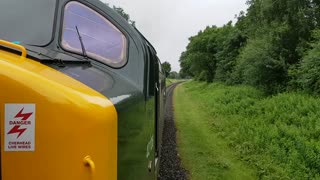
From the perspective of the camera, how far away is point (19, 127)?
1890 millimetres

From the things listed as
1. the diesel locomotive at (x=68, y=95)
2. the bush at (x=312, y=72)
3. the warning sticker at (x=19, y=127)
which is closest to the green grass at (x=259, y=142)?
the bush at (x=312, y=72)

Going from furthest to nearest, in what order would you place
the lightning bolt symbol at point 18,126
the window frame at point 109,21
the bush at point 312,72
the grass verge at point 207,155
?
the bush at point 312,72
the grass verge at point 207,155
the window frame at point 109,21
the lightning bolt symbol at point 18,126

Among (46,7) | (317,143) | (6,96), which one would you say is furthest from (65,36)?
(317,143)

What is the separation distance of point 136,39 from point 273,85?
17.7 m

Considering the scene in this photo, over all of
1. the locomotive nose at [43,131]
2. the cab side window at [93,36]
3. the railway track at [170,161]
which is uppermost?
the cab side window at [93,36]

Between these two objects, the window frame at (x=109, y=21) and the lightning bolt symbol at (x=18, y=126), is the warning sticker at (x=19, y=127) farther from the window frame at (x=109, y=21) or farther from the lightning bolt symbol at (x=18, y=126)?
the window frame at (x=109, y=21)

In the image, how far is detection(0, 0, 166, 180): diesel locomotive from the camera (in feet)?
6.30

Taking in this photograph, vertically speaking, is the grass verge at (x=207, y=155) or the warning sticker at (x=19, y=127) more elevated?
the warning sticker at (x=19, y=127)

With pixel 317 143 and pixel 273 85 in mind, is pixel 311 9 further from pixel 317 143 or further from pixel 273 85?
pixel 317 143

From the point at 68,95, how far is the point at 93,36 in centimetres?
123

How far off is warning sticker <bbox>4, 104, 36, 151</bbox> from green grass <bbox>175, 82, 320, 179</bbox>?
7263 mm

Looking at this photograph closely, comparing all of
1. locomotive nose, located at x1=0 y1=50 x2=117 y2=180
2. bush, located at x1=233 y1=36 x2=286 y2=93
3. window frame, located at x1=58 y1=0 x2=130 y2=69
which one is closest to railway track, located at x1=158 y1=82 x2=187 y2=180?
window frame, located at x1=58 y1=0 x2=130 y2=69

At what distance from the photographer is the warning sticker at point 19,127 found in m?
1.89

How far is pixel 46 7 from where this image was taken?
119 inches
